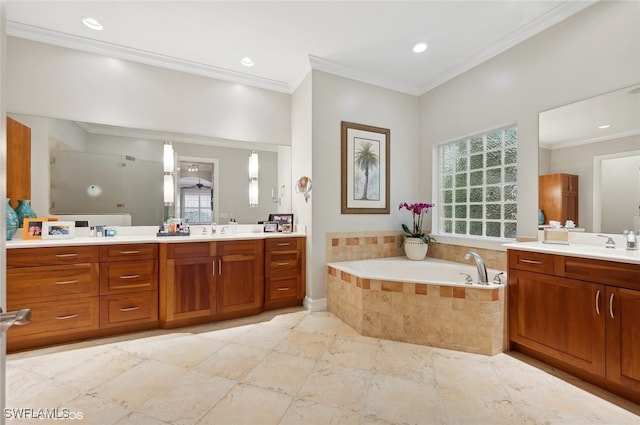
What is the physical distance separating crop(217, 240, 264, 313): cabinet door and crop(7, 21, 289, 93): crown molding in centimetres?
202

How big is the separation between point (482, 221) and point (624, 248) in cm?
121

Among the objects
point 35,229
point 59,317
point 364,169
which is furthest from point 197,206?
point 364,169

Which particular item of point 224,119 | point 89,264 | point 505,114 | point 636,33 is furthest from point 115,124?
point 636,33

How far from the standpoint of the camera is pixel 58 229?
2.44m

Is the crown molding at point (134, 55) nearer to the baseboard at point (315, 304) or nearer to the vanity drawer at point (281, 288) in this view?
the vanity drawer at point (281, 288)

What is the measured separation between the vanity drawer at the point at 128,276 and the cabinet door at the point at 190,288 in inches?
6.0

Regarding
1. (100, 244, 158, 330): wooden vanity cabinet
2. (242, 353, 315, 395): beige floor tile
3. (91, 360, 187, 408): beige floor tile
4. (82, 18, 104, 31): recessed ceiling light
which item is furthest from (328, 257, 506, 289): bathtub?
(82, 18, 104, 31): recessed ceiling light

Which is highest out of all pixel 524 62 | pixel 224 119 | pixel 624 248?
pixel 524 62

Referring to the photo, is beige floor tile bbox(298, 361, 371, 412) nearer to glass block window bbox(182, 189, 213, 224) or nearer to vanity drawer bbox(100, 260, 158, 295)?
vanity drawer bbox(100, 260, 158, 295)

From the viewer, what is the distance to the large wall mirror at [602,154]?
1.96 m

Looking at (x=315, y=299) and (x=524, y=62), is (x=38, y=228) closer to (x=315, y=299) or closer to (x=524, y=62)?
(x=315, y=299)

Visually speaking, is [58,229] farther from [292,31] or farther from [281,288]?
[292,31]

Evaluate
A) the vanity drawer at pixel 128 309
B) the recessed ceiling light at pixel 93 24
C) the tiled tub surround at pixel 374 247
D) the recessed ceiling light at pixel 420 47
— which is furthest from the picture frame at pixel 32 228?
the recessed ceiling light at pixel 420 47

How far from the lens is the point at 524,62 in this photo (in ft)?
8.38
